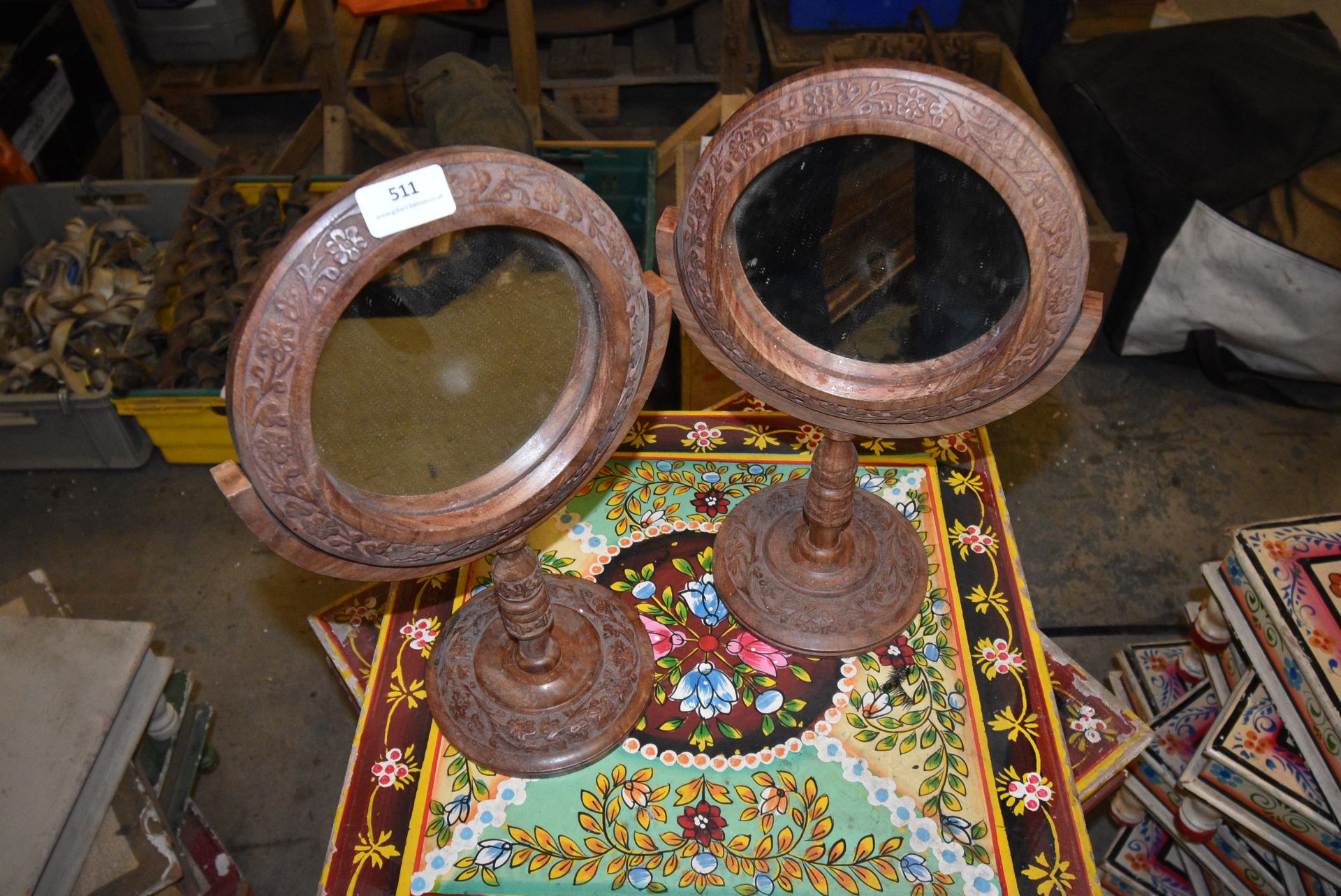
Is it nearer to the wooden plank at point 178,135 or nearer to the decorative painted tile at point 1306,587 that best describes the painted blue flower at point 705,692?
the decorative painted tile at point 1306,587

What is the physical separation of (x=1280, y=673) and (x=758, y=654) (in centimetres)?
91

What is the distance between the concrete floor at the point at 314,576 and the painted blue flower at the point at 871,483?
0.94 m

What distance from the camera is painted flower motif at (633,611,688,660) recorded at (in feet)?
5.47

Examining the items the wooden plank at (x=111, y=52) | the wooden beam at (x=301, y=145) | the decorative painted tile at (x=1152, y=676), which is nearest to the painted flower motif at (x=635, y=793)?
the decorative painted tile at (x=1152, y=676)

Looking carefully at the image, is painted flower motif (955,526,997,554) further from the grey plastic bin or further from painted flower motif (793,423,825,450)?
the grey plastic bin

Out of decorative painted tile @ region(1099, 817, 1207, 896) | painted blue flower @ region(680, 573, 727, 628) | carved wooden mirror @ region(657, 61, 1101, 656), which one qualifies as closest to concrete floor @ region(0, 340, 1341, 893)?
decorative painted tile @ region(1099, 817, 1207, 896)

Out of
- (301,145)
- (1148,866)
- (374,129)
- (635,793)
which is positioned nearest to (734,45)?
(374,129)

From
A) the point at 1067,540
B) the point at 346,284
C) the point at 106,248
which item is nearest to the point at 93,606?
the point at 106,248

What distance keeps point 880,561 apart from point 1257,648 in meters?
0.69

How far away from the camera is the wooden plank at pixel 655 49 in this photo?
354cm

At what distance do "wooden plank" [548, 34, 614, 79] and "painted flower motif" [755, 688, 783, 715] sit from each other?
2.60m

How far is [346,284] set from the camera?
96 cm

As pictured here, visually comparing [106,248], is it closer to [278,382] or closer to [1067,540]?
[278,382]

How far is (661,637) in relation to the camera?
1.69 meters
